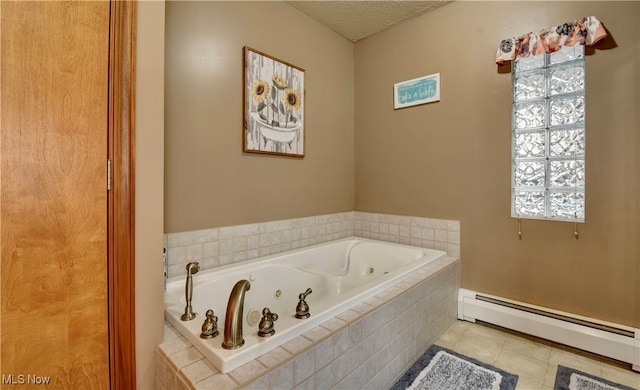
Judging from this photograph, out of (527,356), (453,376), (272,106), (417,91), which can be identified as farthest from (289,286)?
(417,91)

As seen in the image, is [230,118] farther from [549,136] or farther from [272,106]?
[549,136]

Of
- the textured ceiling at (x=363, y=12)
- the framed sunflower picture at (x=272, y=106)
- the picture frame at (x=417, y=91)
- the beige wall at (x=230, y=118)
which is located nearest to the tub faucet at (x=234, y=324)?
the beige wall at (x=230, y=118)

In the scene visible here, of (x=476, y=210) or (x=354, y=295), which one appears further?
(x=476, y=210)

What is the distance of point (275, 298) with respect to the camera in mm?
1993

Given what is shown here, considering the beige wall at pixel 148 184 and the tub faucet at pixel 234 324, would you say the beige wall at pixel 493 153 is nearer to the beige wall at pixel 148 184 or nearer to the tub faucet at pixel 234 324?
the tub faucet at pixel 234 324

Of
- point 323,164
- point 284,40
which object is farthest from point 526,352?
point 284,40

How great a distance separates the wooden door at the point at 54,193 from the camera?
944 millimetres

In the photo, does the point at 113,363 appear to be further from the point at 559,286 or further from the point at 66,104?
the point at 559,286

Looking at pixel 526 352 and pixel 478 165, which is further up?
pixel 478 165

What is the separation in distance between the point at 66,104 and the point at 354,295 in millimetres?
1450

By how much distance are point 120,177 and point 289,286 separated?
4.43 feet

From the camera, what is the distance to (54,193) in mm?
1009

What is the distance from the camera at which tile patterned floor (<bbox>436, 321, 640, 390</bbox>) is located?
161cm

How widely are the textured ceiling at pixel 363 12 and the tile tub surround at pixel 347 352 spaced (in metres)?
2.24
